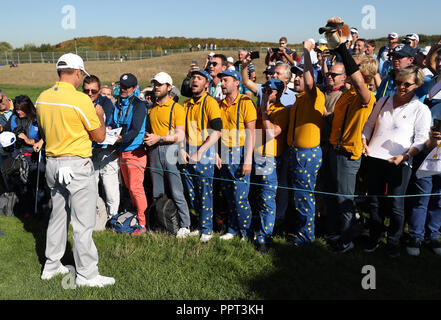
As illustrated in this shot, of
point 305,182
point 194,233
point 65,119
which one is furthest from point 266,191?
point 65,119

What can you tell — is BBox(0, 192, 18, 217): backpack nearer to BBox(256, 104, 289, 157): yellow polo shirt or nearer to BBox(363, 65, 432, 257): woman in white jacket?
BBox(256, 104, 289, 157): yellow polo shirt

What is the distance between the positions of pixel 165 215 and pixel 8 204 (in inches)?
120

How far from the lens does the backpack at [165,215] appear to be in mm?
5297

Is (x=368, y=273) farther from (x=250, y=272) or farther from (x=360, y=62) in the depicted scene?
(x=360, y=62)

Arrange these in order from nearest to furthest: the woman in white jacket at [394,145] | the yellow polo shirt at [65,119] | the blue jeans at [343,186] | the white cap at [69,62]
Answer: the yellow polo shirt at [65,119] < the white cap at [69,62] < the woman in white jacket at [394,145] < the blue jeans at [343,186]

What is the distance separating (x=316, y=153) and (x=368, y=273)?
4.90ft

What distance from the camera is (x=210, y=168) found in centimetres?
496

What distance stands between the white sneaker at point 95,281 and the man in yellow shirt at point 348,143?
9.35 feet

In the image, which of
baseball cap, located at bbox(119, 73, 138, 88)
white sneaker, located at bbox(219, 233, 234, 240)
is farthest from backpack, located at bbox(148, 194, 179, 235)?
baseball cap, located at bbox(119, 73, 138, 88)

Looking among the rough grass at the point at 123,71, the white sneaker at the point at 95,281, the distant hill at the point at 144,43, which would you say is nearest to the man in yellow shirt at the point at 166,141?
the white sneaker at the point at 95,281

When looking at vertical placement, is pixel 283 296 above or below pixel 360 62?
below

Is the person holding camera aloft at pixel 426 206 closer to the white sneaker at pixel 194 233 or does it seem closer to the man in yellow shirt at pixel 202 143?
the man in yellow shirt at pixel 202 143
